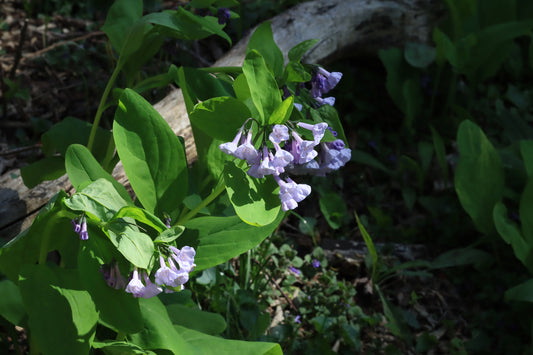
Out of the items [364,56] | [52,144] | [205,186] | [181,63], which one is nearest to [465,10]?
[364,56]

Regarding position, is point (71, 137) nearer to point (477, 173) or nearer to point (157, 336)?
point (157, 336)

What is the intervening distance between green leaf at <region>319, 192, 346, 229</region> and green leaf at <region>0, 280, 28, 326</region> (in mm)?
1350

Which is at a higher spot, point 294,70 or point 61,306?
point 294,70

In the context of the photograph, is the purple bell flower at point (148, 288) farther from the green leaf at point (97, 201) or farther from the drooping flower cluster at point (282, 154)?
the drooping flower cluster at point (282, 154)

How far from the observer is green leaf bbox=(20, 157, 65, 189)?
1.73 meters

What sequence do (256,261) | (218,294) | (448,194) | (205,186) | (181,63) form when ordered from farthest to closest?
(181,63) < (448,194) < (256,261) < (218,294) < (205,186)

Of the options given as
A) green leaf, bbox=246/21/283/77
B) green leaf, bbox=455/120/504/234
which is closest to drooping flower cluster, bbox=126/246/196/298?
green leaf, bbox=246/21/283/77

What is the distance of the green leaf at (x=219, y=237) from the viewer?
137cm

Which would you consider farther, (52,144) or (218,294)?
(218,294)

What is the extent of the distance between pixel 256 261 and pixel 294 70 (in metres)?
1.02

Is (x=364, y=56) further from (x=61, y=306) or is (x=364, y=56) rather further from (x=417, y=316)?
Result: (x=61, y=306)

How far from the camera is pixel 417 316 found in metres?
2.24

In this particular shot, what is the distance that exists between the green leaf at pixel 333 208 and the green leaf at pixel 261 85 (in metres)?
1.28

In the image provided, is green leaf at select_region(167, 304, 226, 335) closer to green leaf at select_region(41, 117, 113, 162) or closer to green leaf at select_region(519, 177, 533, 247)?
green leaf at select_region(41, 117, 113, 162)
